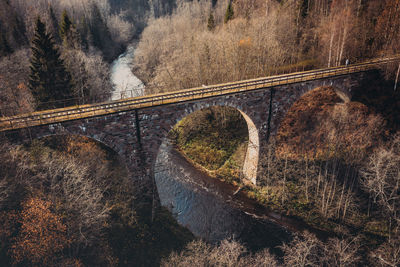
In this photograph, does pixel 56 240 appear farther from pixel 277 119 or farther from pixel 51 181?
pixel 277 119

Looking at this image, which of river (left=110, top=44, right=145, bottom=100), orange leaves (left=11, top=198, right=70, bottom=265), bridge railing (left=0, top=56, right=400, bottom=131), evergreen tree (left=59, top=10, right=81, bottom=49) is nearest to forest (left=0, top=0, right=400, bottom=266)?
orange leaves (left=11, top=198, right=70, bottom=265)

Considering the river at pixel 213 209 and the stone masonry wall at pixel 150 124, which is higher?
the stone masonry wall at pixel 150 124

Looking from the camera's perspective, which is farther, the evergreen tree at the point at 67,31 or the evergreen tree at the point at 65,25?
the evergreen tree at the point at 65,25

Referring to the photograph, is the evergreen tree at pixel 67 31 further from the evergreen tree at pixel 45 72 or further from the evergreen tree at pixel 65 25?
the evergreen tree at pixel 45 72

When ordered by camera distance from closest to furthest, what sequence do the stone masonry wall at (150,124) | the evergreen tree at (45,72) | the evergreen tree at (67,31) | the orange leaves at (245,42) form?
1. the stone masonry wall at (150,124)
2. the evergreen tree at (45,72)
3. the orange leaves at (245,42)
4. the evergreen tree at (67,31)

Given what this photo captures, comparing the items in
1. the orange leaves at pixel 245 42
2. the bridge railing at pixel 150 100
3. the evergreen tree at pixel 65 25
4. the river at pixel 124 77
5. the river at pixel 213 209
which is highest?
the evergreen tree at pixel 65 25

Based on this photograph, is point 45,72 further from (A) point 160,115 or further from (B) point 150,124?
(A) point 160,115

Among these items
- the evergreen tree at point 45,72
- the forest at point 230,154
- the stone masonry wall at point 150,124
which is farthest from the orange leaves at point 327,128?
the evergreen tree at point 45,72
